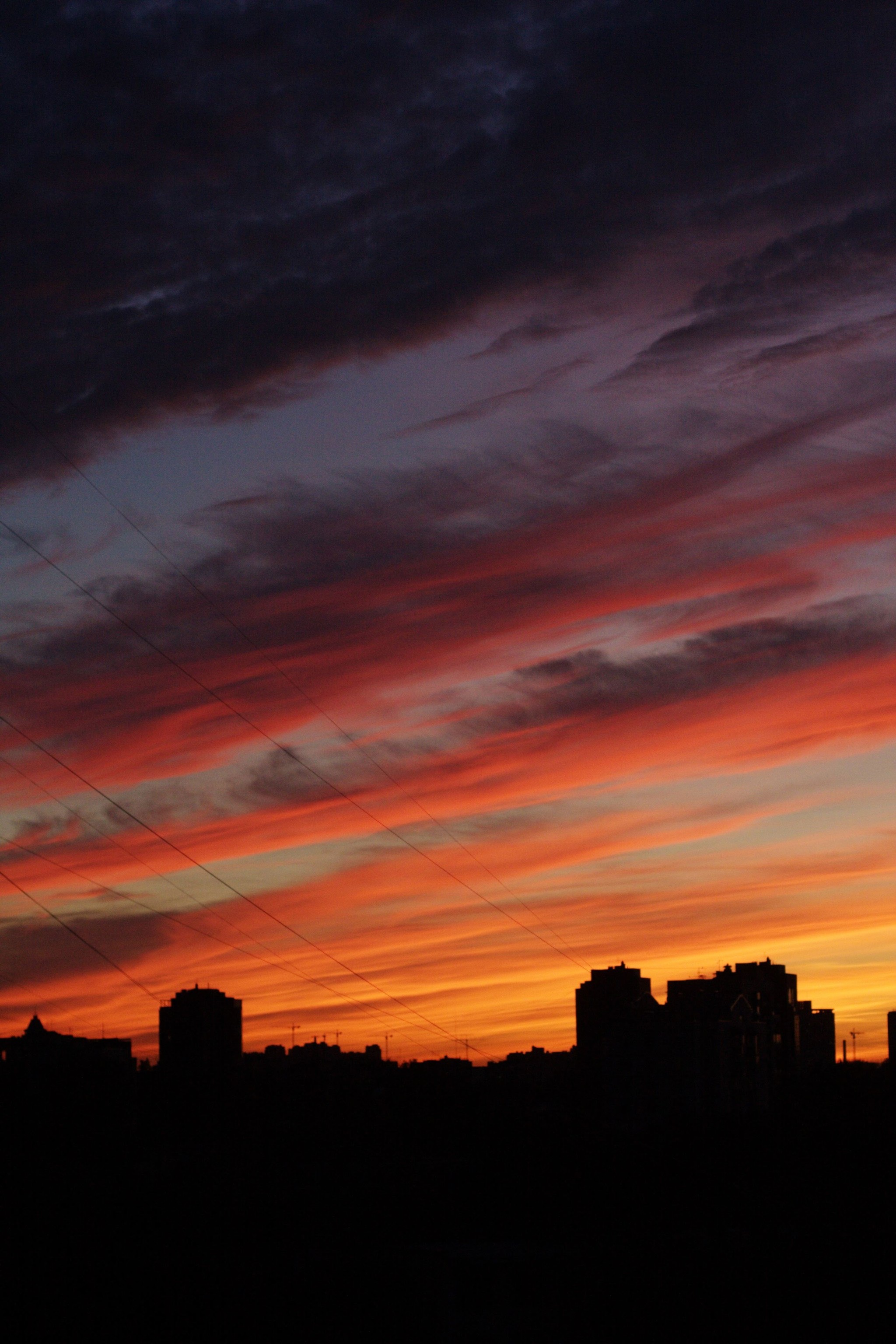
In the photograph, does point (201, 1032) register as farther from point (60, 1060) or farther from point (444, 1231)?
point (444, 1231)

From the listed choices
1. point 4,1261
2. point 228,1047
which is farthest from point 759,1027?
point 4,1261

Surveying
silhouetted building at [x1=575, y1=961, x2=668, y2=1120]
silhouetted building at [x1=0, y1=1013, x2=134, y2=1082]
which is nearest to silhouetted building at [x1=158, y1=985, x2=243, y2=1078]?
silhouetted building at [x1=0, y1=1013, x2=134, y2=1082]

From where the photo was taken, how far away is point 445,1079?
163 m

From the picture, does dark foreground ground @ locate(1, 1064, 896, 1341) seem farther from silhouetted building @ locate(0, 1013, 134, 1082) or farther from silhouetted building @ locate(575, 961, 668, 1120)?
silhouetted building @ locate(575, 961, 668, 1120)

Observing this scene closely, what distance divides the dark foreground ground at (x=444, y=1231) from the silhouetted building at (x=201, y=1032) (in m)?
59.1

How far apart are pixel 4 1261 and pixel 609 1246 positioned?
2257cm

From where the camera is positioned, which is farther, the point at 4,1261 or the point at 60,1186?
the point at 60,1186

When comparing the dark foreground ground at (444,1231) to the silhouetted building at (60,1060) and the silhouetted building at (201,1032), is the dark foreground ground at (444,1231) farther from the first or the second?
the silhouetted building at (201,1032)

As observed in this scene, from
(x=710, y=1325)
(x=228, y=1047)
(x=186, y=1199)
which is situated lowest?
(x=710, y=1325)

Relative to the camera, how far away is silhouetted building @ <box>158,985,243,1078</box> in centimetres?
16225

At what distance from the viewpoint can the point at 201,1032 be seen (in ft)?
543

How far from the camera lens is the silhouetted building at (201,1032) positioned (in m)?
162

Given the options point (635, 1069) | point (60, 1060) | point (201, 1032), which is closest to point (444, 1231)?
point (60, 1060)

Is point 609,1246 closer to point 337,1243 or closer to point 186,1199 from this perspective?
point 337,1243
